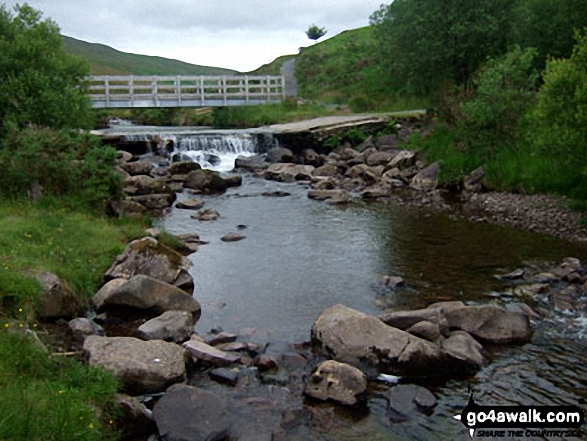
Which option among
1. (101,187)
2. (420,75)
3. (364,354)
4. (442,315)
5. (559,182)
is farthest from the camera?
(420,75)

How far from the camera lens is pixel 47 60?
21625mm

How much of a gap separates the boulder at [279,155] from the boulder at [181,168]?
192 inches

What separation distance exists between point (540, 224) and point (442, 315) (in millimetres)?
9594

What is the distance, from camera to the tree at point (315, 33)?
81812 millimetres

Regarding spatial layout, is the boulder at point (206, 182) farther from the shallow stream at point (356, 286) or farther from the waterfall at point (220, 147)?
the waterfall at point (220, 147)

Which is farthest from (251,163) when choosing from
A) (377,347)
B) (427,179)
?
(377,347)

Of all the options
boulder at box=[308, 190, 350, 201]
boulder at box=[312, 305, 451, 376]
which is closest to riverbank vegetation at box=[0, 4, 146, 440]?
boulder at box=[312, 305, 451, 376]

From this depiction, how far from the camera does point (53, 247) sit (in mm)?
13633

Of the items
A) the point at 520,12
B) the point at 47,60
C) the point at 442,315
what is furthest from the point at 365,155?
the point at 442,315

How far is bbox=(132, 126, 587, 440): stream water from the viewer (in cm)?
888

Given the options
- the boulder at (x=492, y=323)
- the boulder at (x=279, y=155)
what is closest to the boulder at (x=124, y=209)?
the boulder at (x=492, y=323)

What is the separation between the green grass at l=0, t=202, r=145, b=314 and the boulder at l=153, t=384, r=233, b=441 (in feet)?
11.6

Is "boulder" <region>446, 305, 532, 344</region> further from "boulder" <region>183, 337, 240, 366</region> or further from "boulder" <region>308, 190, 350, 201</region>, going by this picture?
"boulder" <region>308, 190, 350, 201</region>

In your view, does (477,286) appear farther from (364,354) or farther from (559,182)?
(559,182)
